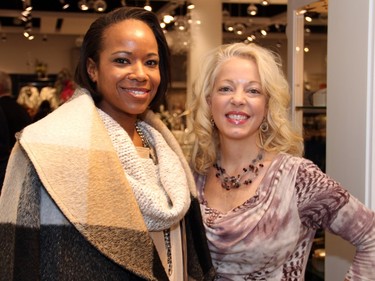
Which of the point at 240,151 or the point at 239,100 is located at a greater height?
the point at 239,100

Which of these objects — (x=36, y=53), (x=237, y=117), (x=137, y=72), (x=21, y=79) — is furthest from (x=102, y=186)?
(x=36, y=53)

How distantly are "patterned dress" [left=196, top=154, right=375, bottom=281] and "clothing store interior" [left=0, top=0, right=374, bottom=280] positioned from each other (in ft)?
1.53

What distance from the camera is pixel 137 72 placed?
4.52 feet

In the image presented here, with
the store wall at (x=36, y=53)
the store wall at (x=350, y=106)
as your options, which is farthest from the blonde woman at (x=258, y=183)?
the store wall at (x=36, y=53)

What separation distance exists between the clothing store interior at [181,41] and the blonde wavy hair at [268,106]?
12cm

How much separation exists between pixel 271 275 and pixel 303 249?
0.43ft

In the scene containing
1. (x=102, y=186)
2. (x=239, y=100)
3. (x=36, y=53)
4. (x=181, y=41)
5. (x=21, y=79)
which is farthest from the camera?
(x=36, y=53)

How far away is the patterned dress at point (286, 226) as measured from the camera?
153 cm

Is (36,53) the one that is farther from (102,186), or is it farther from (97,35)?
(102,186)

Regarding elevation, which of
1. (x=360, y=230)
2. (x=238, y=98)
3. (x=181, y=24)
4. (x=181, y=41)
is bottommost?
(x=360, y=230)

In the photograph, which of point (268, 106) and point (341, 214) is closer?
point (341, 214)

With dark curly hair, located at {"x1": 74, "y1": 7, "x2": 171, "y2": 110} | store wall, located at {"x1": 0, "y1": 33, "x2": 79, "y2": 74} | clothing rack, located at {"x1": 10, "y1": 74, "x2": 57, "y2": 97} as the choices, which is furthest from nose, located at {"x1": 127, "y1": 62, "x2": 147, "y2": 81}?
store wall, located at {"x1": 0, "y1": 33, "x2": 79, "y2": 74}

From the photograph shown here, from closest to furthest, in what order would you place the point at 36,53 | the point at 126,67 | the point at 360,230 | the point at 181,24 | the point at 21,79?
the point at 126,67 → the point at 360,230 → the point at 181,24 → the point at 21,79 → the point at 36,53

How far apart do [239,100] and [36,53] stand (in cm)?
980
